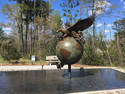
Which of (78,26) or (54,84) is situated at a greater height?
(78,26)

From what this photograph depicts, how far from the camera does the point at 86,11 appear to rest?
19.9 m

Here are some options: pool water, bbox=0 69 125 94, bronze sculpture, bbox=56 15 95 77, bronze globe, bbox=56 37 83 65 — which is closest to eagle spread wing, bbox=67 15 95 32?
bronze sculpture, bbox=56 15 95 77

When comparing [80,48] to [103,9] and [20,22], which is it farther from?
[20,22]

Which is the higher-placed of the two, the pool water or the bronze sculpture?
the bronze sculpture

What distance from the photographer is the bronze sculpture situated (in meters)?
6.08

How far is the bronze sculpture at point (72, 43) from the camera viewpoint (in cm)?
608

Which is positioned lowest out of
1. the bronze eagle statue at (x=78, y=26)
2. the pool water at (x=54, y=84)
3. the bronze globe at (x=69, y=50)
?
the pool water at (x=54, y=84)

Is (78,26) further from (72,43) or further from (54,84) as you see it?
(54,84)

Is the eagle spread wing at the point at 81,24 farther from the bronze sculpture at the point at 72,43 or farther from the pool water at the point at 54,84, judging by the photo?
the pool water at the point at 54,84

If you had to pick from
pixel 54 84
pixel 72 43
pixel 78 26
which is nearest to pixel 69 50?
pixel 72 43

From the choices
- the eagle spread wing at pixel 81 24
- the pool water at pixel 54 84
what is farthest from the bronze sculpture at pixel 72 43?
the pool water at pixel 54 84

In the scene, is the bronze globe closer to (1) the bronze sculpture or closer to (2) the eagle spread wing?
(1) the bronze sculpture

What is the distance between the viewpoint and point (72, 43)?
615 cm

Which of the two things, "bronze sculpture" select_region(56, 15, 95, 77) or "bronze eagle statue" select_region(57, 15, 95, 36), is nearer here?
"bronze sculpture" select_region(56, 15, 95, 77)
